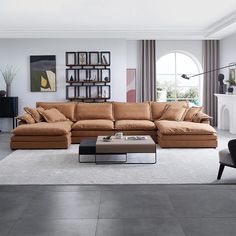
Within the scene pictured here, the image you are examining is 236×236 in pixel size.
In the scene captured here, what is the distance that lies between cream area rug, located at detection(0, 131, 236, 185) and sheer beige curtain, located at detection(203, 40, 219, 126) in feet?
15.1

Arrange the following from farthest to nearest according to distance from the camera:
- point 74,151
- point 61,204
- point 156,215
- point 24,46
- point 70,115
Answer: point 24,46, point 70,115, point 74,151, point 61,204, point 156,215

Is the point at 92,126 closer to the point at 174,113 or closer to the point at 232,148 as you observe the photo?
the point at 174,113

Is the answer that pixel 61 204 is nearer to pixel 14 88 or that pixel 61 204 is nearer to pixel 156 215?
pixel 156 215

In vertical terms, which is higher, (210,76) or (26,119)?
(210,76)

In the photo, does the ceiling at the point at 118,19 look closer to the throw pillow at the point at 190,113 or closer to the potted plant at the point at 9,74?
the potted plant at the point at 9,74

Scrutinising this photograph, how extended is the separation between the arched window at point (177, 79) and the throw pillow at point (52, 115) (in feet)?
13.3

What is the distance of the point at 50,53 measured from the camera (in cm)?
955

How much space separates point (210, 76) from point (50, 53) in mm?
4679

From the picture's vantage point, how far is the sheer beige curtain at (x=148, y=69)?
10500 mm

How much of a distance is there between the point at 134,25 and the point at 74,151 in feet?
12.8

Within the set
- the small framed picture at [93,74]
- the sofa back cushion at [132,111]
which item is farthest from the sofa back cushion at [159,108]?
the small framed picture at [93,74]

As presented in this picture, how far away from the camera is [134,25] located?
8875 millimetres

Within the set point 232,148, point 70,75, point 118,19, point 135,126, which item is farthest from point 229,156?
point 70,75

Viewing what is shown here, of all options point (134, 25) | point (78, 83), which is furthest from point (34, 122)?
point (134, 25)
